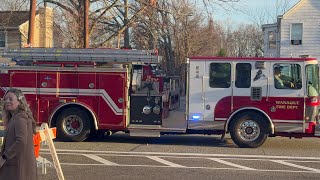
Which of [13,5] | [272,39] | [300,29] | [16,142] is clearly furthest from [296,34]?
[16,142]

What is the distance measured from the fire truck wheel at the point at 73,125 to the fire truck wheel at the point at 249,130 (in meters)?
3.85

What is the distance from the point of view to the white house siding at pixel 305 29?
31.5m

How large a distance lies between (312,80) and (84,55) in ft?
19.3

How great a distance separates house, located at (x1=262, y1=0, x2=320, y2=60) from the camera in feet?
103

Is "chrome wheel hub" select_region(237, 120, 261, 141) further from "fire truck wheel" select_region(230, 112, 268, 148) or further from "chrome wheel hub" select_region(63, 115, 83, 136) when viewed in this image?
"chrome wheel hub" select_region(63, 115, 83, 136)

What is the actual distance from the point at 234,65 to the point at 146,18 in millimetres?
13276

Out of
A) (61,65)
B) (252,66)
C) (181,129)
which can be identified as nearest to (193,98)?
(181,129)

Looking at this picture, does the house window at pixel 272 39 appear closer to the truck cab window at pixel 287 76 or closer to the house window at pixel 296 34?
the house window at pixel 296 34

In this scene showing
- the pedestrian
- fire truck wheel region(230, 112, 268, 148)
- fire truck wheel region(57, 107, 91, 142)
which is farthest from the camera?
fire truck wheel region(57, 107, 91, 142)

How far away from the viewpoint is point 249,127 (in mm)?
11953

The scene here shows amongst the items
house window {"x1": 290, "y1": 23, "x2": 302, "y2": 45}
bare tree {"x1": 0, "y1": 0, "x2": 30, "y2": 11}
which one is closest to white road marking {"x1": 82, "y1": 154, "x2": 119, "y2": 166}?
bare tree {"x1": 0, "y1": 0, "x2": 30, "y2": 11}

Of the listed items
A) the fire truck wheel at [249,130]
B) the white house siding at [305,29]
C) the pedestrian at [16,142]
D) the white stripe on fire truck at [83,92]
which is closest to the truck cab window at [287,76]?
the fire truck wheel at [249,130]

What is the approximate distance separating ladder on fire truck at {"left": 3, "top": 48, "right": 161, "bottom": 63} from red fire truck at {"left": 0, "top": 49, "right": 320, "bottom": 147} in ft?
0.09

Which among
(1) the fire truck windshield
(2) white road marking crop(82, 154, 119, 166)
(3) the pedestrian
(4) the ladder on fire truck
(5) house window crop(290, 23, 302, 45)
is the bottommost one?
(2) white road marking crop(82, 154, 119, 166)
